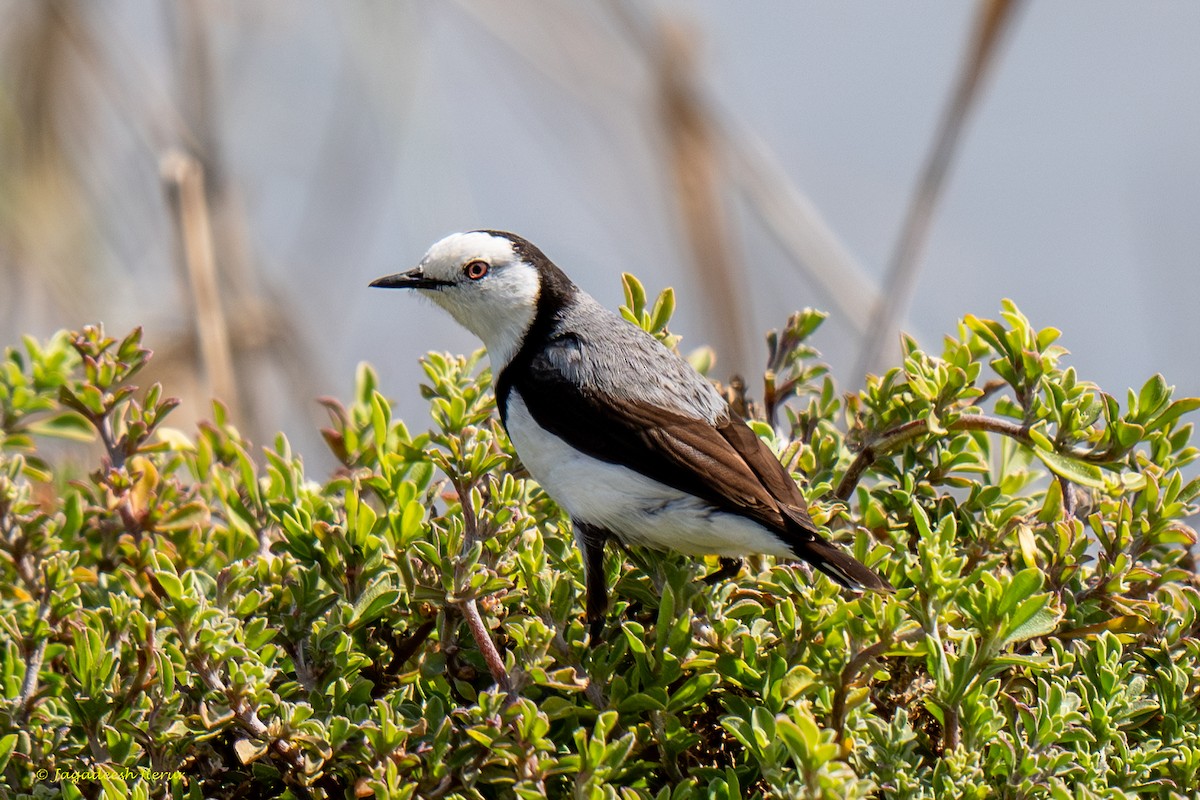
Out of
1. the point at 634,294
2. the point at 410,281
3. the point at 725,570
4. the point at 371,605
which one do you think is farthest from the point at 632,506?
the point at 410,281

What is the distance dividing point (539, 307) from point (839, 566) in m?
1.27

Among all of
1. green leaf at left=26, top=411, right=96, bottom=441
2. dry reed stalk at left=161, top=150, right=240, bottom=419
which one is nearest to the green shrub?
green leaf at left=26, top=411, right=96, bottom=441

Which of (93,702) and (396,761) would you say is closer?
(396,761)

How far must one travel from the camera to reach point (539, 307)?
312cm

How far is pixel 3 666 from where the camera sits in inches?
89.1

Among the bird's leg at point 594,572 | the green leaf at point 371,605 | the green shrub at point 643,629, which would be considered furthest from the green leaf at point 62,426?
the bird's leg at point 594,572

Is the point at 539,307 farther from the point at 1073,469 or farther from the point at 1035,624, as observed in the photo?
the point at 1035,624

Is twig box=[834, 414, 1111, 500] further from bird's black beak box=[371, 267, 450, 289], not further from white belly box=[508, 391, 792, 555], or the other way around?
bird's black beak box=[371, 267, 450, 289]

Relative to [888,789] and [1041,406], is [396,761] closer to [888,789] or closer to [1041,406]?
[888,789]

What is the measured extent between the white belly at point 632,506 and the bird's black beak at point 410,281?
68 cm

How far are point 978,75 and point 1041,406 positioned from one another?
5.22 ft

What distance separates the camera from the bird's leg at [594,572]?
2.17 m

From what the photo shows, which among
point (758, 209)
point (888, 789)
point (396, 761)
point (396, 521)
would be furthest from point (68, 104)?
point (888, 789)

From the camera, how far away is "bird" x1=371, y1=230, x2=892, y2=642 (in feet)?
7.65
